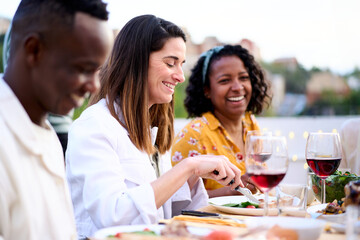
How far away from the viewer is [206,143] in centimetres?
310

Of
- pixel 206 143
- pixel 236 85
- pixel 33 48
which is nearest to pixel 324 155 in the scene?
pixel 33 48

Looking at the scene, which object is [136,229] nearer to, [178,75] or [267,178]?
[267,178]

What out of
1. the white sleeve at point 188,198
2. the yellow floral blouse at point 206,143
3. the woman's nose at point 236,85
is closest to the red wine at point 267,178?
the white sleeve at point 188,198

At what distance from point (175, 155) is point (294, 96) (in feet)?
10.9

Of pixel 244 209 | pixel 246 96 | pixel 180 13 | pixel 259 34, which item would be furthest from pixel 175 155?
pixel 259 34

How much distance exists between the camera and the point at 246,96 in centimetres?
345

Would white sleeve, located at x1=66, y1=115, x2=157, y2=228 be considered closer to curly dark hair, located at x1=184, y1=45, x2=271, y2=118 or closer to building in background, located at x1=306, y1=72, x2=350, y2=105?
curly dark hair, located at x1=184, y1=45, x2=271, y2=118

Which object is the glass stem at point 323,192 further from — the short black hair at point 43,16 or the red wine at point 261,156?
the short black hair at point 43,16

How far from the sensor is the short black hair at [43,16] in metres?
0.97

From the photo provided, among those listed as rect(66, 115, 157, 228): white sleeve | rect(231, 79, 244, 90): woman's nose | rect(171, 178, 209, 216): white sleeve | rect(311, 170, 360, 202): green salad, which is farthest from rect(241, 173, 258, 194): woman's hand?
rect(231, 79, 244, 90): woman's nose

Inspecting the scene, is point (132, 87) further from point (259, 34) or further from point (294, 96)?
point (294, 96)

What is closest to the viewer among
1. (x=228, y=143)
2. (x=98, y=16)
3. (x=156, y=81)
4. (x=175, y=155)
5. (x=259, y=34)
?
(x=98, y=16)

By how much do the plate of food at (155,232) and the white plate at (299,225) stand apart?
0.42 ft

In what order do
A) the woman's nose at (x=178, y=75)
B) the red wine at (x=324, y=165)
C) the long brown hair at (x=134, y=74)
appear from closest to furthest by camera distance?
the red wine at (x=324, y=165), the long brown hair at (x=134, y=74), the woman's nose at (x=178, y=75)
